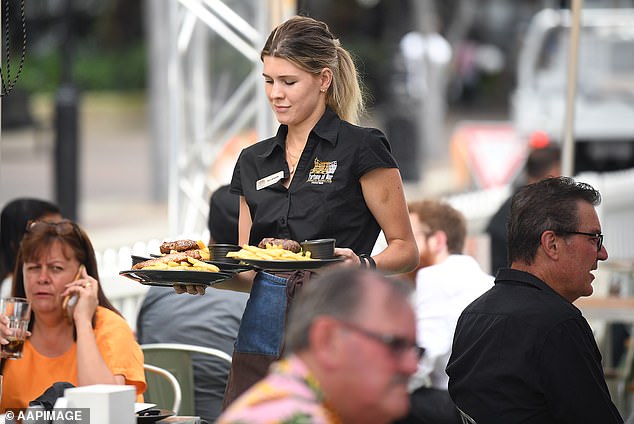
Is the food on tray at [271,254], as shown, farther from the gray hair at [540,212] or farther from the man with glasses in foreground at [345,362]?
the man with glasses in foreground at [345,362]

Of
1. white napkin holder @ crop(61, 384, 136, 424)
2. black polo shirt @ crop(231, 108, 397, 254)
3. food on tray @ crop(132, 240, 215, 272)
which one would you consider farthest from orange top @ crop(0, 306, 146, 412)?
white napkin holder @ crop(61, 384, 136, 424)

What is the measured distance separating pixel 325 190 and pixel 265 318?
1.47 ft

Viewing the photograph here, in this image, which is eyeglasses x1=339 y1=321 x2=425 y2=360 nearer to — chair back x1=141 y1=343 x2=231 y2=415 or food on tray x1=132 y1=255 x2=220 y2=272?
food on tray x1=132 y1=255 x2=220 y2=272

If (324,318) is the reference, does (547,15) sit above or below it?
above

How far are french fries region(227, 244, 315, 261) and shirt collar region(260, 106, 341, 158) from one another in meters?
0.44

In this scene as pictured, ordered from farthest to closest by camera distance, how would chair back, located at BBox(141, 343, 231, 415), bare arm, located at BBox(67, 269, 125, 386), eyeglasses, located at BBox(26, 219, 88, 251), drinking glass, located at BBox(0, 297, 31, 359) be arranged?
1. chair back, located at BBox(141, 343, 231, 415)
2. eyeglasses, located at BBox(26, 219, 88, 251)
3. bare arm, located at BBox(67, 269, 125, 386)
4. drinking glass, located at BBox(0, 297, 31, 359)

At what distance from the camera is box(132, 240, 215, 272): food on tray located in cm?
371

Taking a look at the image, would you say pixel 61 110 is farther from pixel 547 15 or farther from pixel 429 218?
pixel 547 15

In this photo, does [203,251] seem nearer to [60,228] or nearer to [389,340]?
[60,228]

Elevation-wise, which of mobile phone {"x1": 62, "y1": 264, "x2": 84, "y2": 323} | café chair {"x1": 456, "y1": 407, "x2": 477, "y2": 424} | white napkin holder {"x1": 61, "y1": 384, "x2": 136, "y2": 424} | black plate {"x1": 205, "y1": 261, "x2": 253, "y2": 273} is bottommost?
café chair {"x1": 456, "y1": 407, "x2": 477, "y2": 424}

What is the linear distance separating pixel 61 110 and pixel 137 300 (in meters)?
5.56

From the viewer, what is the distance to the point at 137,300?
689 cm

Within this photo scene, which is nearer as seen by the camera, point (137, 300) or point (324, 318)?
point (324, 318)

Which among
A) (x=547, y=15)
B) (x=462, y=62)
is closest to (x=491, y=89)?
(x=462, y=62)
